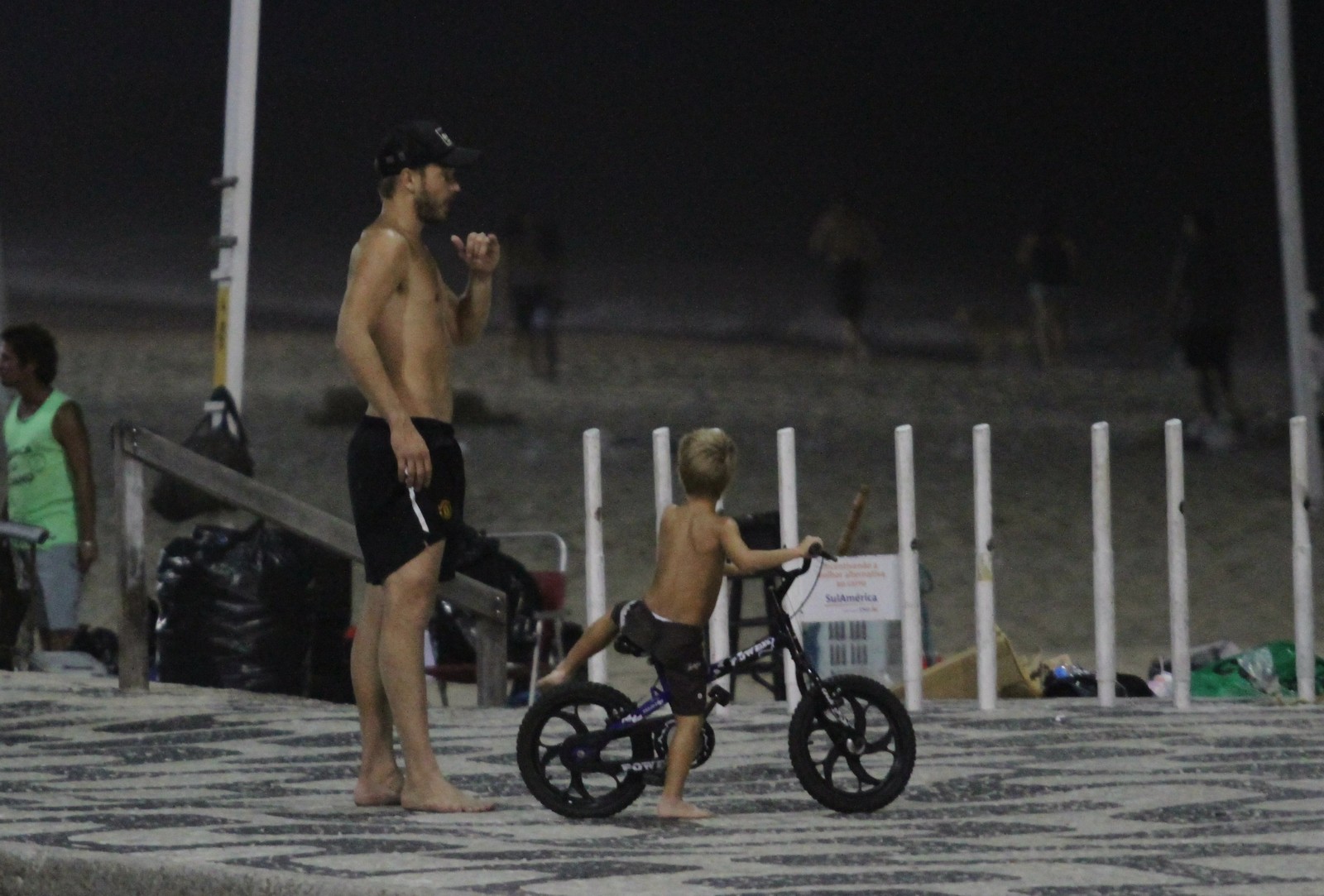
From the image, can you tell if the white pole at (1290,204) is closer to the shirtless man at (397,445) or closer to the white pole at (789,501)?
the white pole at (789,501)

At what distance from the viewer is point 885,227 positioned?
2956 centimetres

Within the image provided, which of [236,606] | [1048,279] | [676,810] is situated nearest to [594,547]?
[236,606]

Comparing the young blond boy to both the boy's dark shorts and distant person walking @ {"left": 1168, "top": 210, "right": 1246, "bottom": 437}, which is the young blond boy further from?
distant person walking @ {"left": 1168, "top": 210, "right": 1246, "bottom": 437}

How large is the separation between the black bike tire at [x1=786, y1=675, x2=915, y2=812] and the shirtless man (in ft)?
2.84

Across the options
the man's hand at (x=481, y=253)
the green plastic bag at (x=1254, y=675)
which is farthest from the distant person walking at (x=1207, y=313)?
the man's hand at (x=481, y=253)

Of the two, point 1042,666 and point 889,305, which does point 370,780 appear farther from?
point 889,305

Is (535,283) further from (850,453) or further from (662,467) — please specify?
(662,467)

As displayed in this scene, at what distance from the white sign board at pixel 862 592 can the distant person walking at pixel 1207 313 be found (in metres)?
14.7

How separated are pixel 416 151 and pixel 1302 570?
3835 mm

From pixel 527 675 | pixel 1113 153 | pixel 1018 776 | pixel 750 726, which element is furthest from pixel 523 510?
pixel 1113 153

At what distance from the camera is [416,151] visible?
6.68 meters

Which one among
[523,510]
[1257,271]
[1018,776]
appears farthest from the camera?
[1257,271]

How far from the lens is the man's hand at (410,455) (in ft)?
20.8

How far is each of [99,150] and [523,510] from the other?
12640 mm
